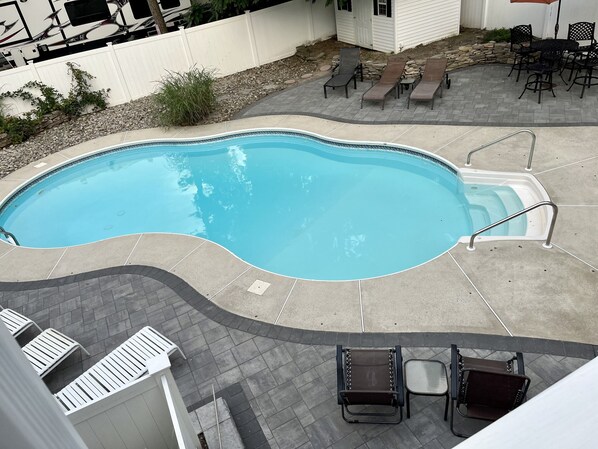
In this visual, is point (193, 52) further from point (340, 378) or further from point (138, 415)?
point (138, 415)

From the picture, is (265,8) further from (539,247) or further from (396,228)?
(539,247)

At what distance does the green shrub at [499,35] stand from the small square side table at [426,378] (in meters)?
11.9

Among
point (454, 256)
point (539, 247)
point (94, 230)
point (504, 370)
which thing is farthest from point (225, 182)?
point (504, 370)

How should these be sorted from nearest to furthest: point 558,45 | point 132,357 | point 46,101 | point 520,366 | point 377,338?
1. point 520,366
2. point 132,357
3. point 377,338
4. point 558,45
5. point 46,101

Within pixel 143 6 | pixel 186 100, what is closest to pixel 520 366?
pixel 186 100

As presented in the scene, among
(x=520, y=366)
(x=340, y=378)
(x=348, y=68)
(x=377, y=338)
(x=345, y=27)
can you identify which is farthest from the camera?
(x=345, y=27)

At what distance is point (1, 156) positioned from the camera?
12523 mm

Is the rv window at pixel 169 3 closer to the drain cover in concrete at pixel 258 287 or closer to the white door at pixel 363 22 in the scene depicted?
the white door at pixel 363 22

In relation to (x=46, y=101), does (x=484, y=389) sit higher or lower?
lower

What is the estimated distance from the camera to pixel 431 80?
11797 millimetres

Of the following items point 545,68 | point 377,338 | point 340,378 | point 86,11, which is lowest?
point 377,338

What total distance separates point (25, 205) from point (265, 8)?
1058cm

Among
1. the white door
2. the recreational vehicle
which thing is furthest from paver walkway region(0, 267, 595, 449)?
the recreational vehicle

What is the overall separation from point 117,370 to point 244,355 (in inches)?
60.2
